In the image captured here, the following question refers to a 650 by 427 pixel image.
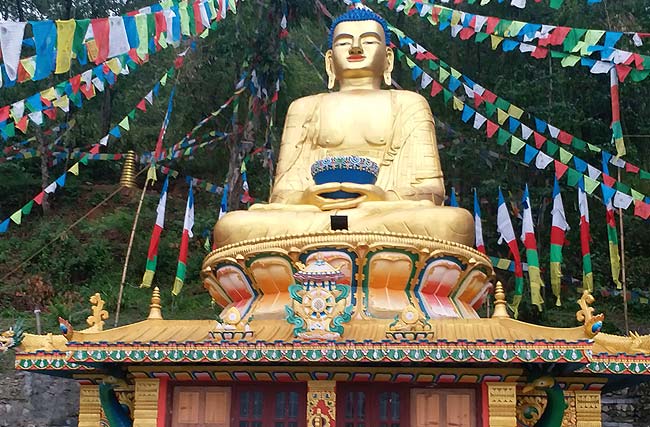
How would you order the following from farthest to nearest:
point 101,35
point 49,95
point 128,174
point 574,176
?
point 128,174 < point 574,176 < point 49,95 < point 101,35

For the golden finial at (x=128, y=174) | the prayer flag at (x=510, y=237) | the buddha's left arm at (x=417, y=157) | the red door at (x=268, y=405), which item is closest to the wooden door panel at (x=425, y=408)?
the red door at (x=268, y=405)

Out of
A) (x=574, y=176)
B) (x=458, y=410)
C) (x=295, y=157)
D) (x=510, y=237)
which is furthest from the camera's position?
(x=510, y=237)

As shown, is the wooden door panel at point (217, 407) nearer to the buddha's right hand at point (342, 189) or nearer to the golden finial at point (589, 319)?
the buddha's right hand at point (342, 189)

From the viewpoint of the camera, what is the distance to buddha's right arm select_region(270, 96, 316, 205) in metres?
9.93

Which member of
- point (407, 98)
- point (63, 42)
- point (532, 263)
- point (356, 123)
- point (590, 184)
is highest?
point (407, 98)

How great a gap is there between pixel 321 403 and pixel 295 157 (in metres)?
4.14

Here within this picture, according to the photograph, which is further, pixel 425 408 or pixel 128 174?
pixel 128 174

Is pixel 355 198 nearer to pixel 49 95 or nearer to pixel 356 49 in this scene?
pixel 356 49

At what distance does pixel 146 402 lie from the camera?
23.9ft

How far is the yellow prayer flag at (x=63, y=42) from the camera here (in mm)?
7801

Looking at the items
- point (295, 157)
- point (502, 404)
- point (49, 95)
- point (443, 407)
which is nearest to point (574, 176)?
point (295, 157)

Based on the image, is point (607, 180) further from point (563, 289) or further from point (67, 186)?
point (67, 186)

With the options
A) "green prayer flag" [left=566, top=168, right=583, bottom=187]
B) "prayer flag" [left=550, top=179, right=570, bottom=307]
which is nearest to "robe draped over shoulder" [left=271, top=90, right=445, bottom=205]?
"green prayer flag" [left=566, top=168, right=583, bottom=187]

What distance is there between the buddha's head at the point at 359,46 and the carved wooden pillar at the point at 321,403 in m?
5.08
